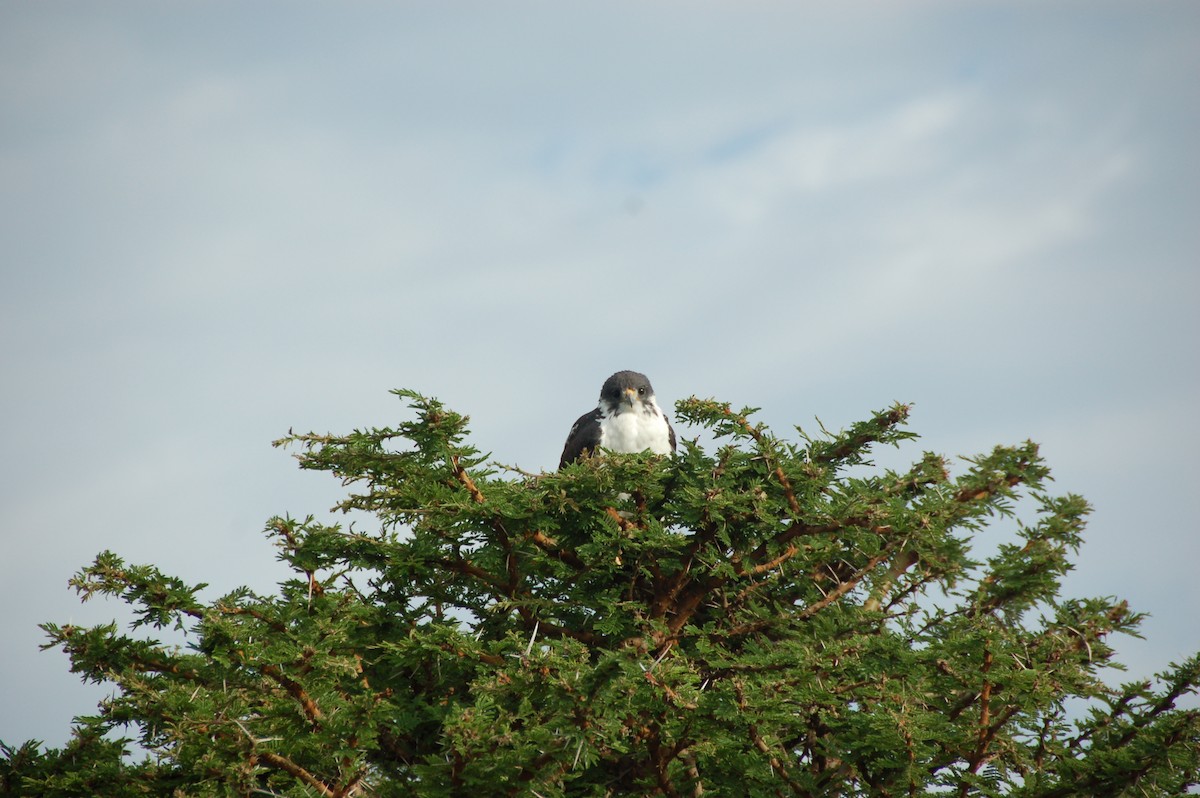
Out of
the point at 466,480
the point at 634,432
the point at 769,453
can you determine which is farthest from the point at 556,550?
the point at 634,432

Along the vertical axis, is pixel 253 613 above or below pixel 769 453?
below

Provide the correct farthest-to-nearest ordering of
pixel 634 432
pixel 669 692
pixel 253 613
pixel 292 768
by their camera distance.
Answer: pixel 634 432, pixel 253 613, pixel 292 768, pixel 669 692

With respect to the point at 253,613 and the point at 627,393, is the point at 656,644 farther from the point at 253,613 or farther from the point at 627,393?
the point at 627,393

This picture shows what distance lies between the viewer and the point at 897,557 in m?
7.14

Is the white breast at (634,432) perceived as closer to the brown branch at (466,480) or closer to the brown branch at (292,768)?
the brown branch at (466,480)

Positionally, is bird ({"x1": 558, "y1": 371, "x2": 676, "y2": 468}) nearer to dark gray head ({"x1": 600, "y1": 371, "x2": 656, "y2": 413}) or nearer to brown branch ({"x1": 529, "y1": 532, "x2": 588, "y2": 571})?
dark gray head ({"x1": 600, "y1": 371, "x2": 656, "y2": 413})

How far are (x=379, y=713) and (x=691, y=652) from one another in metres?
2.03

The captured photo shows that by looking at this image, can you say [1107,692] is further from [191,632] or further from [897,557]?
[191,632]

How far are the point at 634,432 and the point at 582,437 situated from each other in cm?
58

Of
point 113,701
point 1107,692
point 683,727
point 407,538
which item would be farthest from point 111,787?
point 1107,692

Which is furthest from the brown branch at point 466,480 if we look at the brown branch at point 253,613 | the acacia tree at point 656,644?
the brown branch at point 253,613

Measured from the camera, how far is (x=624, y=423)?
37.9 feet

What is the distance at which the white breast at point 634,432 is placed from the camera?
11.4 m

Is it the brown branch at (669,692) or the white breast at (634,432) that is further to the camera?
the white breast at (634,432)
